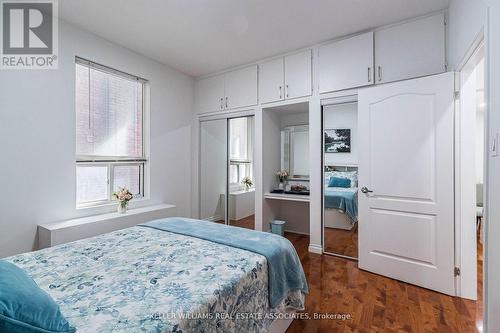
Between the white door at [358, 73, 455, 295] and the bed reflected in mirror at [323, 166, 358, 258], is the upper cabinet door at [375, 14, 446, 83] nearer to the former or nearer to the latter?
the white door at [358, 73, 455, 295]

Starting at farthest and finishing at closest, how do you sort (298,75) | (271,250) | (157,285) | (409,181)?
(298,75) → (409,181) → (271,250) → (157,285)

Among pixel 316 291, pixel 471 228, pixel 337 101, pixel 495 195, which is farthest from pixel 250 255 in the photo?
pixel 337 101

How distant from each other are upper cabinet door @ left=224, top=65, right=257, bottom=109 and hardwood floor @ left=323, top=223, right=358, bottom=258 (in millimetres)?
2184

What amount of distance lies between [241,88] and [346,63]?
1584 millimetres

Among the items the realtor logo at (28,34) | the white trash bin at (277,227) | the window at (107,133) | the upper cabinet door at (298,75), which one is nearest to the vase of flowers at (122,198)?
the window at (107,133)

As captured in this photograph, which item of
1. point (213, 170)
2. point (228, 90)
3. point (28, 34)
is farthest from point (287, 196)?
point (28, 34)

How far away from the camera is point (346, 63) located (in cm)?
295

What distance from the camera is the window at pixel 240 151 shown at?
395 centimetres

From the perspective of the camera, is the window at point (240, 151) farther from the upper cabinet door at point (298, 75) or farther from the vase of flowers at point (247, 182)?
the upper cabinet door at point (298, 75)

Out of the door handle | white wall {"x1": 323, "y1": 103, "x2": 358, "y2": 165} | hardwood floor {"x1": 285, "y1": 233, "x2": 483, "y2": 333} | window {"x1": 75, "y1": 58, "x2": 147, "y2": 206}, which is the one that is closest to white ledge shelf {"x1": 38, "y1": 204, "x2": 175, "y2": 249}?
window {"x1": 75, "y1": 58, "x2": 147, "y2": 206}

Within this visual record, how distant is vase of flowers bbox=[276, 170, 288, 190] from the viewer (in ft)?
12.7

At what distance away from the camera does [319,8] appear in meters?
2.41

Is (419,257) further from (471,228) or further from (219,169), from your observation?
(219,169)

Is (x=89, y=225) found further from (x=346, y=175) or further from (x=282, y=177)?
(x=346, y=175)
